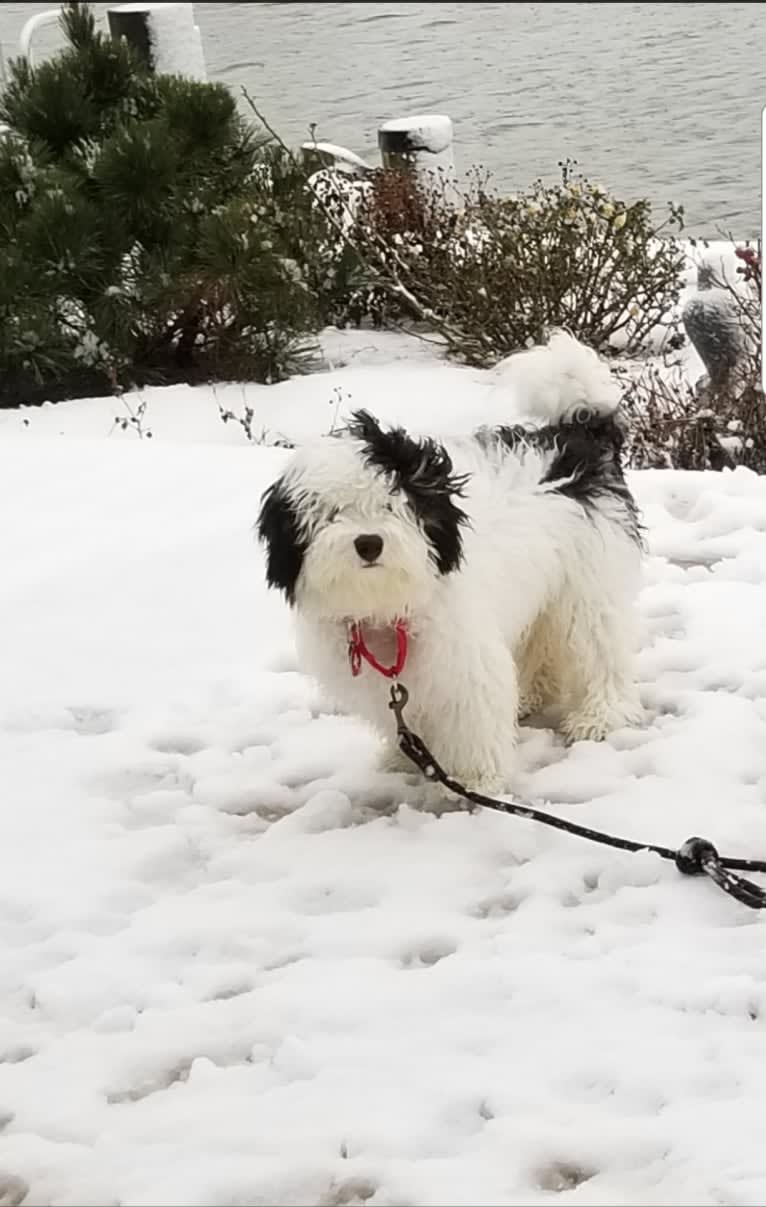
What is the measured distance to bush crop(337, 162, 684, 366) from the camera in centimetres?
764

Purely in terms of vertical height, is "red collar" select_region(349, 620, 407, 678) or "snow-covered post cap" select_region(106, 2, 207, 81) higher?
"snow-covered post cap" select_region(106, 2, 207, 81)

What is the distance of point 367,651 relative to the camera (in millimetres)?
3090

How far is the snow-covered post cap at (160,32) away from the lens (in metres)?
9.34

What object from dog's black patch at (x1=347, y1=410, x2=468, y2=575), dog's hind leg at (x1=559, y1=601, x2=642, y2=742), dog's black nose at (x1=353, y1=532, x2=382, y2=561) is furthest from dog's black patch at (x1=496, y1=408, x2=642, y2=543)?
dog's black nose at (x1=353, y1=532, x2=382, y2=561)

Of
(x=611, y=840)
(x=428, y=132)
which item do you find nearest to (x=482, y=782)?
(x=611, y=840)

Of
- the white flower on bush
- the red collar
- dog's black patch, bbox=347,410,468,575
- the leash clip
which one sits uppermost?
the white flower on bush

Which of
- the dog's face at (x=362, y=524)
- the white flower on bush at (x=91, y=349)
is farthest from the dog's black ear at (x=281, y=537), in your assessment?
the white flower on bush at (x=91, y=349)

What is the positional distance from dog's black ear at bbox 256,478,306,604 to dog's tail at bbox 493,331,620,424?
2.99 feet

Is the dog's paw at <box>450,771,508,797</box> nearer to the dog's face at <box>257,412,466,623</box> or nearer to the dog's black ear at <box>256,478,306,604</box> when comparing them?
the dog's face at <box>257,412,466,623</box>

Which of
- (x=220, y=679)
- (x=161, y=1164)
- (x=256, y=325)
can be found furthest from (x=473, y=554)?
(x=256, y=325)

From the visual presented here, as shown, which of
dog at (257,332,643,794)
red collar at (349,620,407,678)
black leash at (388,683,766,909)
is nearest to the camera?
black leash at (388,683,766,909)

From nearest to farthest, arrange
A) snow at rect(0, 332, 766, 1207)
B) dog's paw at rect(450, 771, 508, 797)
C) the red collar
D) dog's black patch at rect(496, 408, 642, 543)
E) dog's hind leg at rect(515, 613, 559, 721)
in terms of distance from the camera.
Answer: snow at rect(0, 332, 766, 1207) → the red collar → dog's paw at rect(450, 771, 508, 797) → dog's black patch at rect(496, 408, 642, 543) → dog's hind leg at rect(515, 613, 559, 721)

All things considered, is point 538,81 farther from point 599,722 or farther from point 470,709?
point 470,709

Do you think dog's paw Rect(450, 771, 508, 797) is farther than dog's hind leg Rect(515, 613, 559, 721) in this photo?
No
